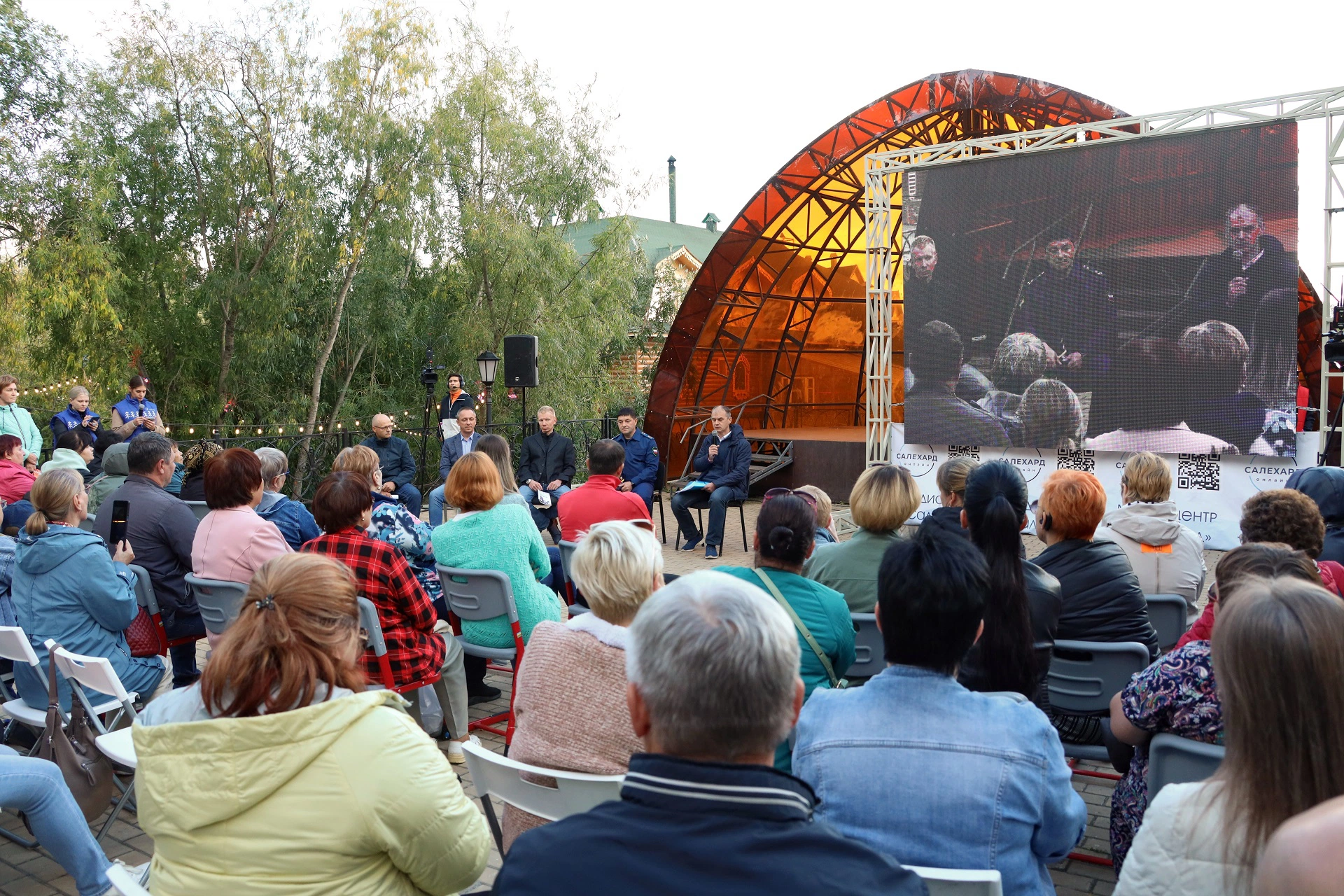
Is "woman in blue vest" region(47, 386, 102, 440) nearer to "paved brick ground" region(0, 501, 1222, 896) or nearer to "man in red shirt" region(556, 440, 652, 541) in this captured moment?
"man in red shirt" region(556, 440, 652, 541)

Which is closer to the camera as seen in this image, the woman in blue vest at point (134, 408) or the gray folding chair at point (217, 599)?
the gray folding chair at point (217, 599)

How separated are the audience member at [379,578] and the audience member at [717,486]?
6039 mm

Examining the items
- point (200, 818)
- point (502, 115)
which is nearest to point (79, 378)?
point (502, 115)

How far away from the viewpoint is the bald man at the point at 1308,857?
3.15 ft

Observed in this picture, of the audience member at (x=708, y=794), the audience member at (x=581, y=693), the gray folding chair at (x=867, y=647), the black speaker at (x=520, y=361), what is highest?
the black speaker at (x=520, y=361)

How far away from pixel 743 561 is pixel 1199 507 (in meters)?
4.35

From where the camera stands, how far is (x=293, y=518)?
16.1ft

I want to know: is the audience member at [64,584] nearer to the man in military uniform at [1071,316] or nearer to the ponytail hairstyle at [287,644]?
the ponytail hairstyle at [287,644]

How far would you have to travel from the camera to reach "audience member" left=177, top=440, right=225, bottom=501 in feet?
18.1

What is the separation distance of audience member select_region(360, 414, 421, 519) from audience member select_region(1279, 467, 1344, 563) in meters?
6.43

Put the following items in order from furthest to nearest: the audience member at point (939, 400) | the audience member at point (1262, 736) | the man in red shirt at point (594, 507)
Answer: the audience member at point (939, 400) → the man in red shirt at point (594, 507) → the audience member at point (1262, 736)

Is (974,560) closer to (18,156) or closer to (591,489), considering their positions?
(591,489)

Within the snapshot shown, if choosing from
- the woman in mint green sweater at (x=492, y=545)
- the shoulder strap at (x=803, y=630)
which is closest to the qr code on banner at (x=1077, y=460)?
the woman in mint green sweater at (x=492, y=545)

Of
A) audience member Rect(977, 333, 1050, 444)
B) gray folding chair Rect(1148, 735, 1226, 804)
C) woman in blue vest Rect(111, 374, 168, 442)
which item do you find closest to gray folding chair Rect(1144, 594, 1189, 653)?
gray folding chair Rect(1148, 735, 1226, 804)
